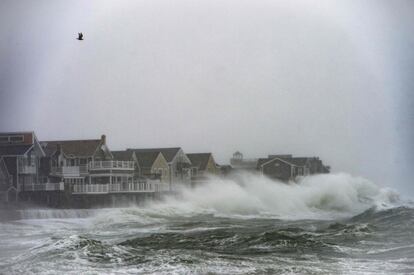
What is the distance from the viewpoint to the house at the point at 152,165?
1153 inches

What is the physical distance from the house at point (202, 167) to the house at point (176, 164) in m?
0.21

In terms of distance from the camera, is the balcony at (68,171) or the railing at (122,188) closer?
the railing at (122,188)

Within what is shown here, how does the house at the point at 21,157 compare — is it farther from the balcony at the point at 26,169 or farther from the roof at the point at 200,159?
the roof at the point at 200,159

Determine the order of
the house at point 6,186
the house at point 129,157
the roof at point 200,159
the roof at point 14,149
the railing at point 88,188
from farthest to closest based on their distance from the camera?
the roof at point 200,159, the house at point 129,157, the railing at point 88,188, the roof at point 14,149, the house at point 6,186

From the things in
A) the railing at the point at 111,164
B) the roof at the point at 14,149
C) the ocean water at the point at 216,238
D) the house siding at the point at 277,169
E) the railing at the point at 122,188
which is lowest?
the ocean water at the point at 216,238

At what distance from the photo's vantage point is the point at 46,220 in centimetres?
2334

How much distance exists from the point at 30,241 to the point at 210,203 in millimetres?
13615

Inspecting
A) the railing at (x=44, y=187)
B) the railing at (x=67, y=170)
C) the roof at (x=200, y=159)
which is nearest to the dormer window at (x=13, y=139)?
the railing at (x=67, y=170)

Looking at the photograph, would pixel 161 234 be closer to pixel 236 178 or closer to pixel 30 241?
pixel 30 241

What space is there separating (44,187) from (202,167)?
6.90 meters

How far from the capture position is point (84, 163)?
A: 27.8 meters

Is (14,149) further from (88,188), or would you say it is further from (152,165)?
(152,165)

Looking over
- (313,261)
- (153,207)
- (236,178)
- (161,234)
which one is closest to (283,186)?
(236,178)

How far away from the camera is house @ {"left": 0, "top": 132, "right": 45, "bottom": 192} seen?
2586cm
